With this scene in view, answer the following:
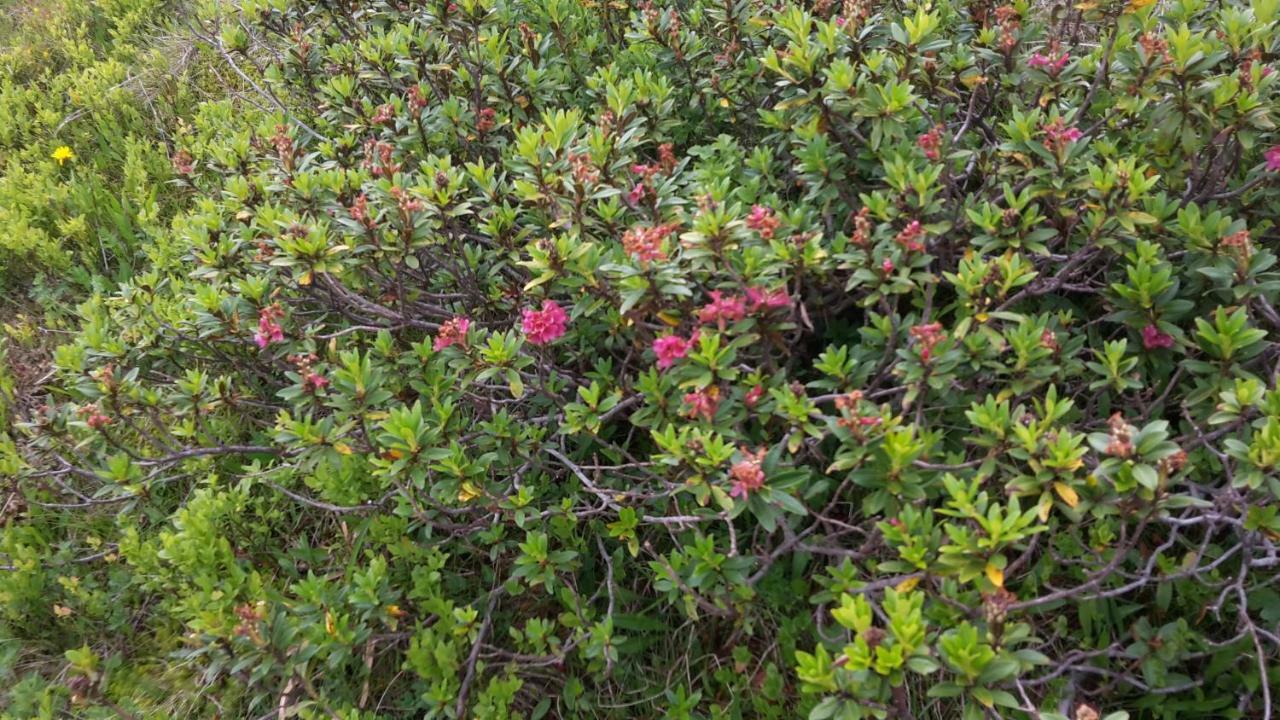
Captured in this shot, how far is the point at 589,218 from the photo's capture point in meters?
2.54

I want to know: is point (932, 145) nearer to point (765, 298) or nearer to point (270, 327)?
point (765, 298)

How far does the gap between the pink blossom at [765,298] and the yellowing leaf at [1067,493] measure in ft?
2.31

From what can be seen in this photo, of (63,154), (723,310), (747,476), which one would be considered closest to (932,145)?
(723,310)

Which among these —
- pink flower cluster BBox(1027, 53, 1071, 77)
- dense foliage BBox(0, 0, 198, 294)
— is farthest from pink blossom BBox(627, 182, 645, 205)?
dense foliage BBox(0, 0, 198, 294)

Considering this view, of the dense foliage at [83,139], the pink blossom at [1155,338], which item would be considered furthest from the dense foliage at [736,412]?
the dense foliage at [83,139]

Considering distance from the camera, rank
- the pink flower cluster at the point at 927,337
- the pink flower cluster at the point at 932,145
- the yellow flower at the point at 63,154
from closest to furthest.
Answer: the pink flower cluster at the point at 927,337
the pink flower cluster at the point at 932,145
the yellow flower at the point at 63,154

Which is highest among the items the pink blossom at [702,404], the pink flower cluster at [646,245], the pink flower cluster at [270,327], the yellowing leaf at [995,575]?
the pink flower cluster at [646,245]

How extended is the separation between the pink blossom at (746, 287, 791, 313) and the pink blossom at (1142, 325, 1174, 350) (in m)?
0.91

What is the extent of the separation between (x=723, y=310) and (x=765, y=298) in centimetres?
12

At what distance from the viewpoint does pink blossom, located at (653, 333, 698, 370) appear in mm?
2104

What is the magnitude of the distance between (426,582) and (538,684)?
16.6 inches

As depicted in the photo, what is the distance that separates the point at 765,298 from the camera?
6.96ft

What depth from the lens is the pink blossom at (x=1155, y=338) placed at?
2.19 metres

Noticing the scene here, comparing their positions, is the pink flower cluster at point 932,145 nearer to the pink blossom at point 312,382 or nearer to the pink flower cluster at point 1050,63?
the pink flower cluster at point 1050,63
